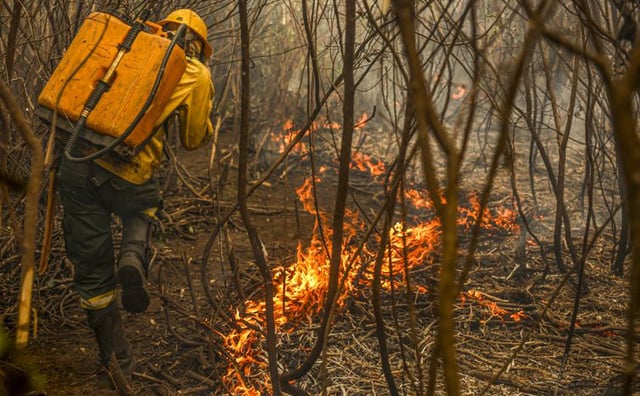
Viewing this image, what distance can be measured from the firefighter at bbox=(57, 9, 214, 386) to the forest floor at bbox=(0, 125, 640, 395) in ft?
0.76

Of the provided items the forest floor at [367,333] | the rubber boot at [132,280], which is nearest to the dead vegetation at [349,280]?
the forest floor at [367,333]

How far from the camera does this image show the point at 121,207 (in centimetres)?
307

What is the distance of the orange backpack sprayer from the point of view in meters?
2.67

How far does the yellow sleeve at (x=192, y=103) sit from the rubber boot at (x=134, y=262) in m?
0.52

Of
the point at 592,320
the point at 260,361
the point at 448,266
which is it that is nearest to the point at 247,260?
the point at 260,361

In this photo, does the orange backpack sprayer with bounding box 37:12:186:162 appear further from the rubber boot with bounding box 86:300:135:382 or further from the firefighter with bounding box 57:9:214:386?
the rubber boot with bounding box 86:300:135:382

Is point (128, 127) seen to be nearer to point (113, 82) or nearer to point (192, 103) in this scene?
point (113, 82)

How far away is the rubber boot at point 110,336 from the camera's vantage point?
3057 millimetres

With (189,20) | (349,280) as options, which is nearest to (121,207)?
(189,20)

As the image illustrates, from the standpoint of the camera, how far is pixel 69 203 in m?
2.97

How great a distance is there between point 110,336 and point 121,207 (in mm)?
692

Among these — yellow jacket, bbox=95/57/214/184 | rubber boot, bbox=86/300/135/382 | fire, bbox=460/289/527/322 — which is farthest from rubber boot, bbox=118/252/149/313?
fire, bbox=460/289/527/322

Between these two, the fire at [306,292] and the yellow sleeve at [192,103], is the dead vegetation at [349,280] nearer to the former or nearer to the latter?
the fire at [306,292]

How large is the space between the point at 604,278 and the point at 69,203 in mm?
3418
